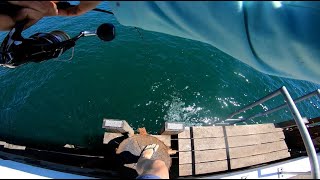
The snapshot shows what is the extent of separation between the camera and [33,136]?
28.5ft

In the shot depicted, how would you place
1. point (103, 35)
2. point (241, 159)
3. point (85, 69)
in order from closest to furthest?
point (103, 35) → point (241, 159) → point (85, 69)

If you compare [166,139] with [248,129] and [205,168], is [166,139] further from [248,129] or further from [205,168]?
[248,129]

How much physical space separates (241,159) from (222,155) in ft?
1.33

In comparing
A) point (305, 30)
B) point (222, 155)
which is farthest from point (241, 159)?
point (305, 30)

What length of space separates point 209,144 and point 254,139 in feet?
3.59

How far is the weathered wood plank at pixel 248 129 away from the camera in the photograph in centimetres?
653

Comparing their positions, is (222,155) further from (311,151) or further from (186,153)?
(311,151)

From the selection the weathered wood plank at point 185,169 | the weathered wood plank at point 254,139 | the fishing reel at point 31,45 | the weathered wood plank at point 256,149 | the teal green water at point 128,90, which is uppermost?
the teal green water at point 128,90

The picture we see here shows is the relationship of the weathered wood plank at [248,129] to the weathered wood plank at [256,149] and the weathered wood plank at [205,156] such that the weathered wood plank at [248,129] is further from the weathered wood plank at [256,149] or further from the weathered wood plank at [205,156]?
the weathered wood plank at [205,156]

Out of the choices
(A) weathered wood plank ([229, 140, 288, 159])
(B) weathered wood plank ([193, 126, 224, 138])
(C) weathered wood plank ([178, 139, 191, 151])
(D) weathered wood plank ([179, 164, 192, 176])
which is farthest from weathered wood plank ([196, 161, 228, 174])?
(B) weathered wood plank ([193, 126, 224, 138])

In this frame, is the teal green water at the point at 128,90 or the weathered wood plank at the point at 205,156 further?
the teal green water at the point at 128,90

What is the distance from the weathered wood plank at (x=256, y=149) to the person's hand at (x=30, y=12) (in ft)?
15.3

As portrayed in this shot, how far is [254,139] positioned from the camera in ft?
21.6

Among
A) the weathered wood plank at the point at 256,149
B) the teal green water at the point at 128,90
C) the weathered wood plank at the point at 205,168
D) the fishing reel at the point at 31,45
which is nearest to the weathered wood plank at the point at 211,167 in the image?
the weathered wood plank at the point at 205,168
